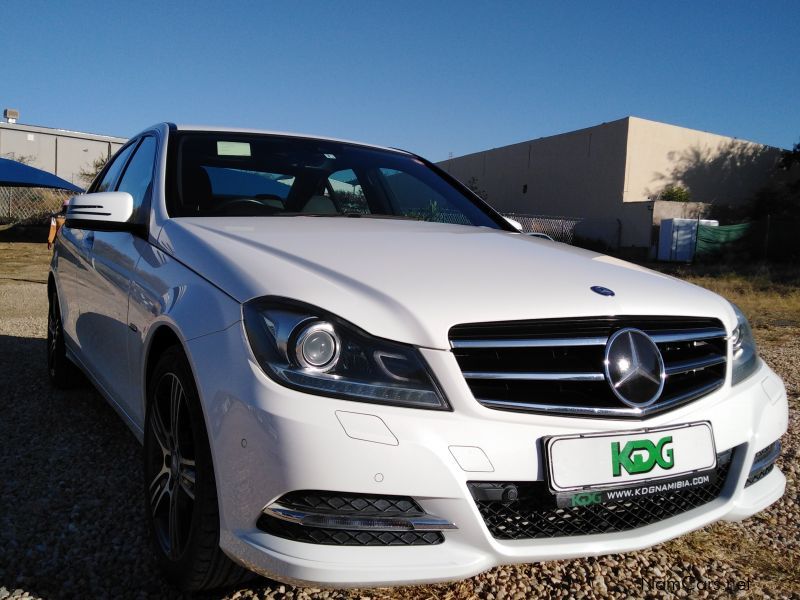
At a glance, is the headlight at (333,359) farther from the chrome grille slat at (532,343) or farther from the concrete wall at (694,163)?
the concrete wall at (694,163)

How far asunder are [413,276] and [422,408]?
0.44 m

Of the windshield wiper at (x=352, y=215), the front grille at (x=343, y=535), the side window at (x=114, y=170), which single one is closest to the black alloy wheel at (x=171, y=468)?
the front grille at (x=343, y=535)

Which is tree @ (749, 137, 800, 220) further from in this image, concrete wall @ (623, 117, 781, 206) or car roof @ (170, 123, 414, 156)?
car roof @ (170, 123, 414, 156)

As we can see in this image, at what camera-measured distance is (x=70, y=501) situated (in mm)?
2701

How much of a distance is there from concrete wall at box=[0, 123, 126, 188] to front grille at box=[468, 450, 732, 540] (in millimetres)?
34072

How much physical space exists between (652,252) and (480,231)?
78.2 feet

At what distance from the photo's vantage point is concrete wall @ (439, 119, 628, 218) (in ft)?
94.2

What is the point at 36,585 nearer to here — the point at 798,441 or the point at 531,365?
the point at 531,365

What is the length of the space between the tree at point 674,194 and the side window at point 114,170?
89.9ft

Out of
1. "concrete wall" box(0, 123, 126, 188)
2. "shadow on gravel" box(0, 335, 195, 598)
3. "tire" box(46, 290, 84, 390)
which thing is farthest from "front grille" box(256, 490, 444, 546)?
"concrete wall" box(0, 123, 126, 188)

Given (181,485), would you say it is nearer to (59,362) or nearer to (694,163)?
(59,362)

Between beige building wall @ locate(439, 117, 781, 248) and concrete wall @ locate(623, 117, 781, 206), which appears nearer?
beige building wall @ locate(439, 117, 781, 248)

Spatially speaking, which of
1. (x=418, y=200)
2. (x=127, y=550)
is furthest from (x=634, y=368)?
(x=418, y=200)

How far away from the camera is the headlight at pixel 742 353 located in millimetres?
2096
